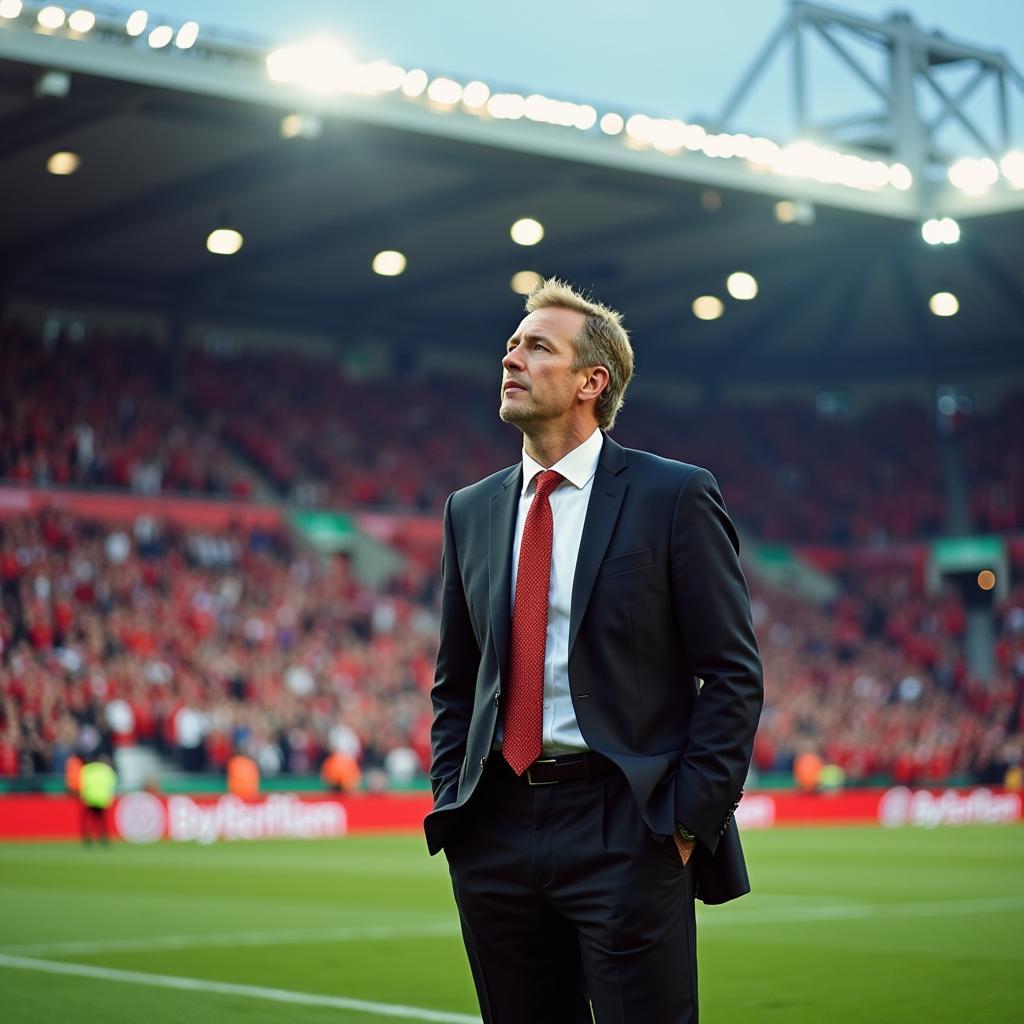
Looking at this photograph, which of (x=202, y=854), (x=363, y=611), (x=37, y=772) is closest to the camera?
(x=202, y=854)

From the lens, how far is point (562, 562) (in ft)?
14.2

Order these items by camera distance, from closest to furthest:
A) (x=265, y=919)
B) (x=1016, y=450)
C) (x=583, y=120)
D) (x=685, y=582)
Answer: (x=685, y=582) → (x=265, y=919) → (x=583, y=120) → (x=1016, y=450)

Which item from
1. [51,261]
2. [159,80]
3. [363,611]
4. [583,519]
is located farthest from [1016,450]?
[583,519]

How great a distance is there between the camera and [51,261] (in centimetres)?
3519

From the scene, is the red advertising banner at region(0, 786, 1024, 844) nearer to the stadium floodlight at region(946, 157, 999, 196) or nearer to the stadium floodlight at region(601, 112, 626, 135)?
the stadium floodlight at region(601, 112, 626, 135)

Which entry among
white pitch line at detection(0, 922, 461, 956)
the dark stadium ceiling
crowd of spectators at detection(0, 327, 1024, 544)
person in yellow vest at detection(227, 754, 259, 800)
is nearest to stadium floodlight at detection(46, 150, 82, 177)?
the dark stadium ceiling

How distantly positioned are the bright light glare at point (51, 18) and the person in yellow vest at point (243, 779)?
37.7 feet

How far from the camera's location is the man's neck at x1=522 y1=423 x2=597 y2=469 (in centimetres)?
445

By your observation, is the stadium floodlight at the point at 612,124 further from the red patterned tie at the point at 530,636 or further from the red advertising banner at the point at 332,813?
the red patterned tie at the point at 530,636

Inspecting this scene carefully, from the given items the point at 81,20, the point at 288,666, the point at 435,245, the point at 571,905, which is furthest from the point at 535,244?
the point at 571,905

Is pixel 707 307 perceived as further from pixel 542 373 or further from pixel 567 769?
pixel 567 769

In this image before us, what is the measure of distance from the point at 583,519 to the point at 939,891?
43.3ft

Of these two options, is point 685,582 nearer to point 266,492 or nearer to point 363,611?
point 363,611

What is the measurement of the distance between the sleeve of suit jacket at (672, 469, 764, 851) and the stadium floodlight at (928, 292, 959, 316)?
118 ft
